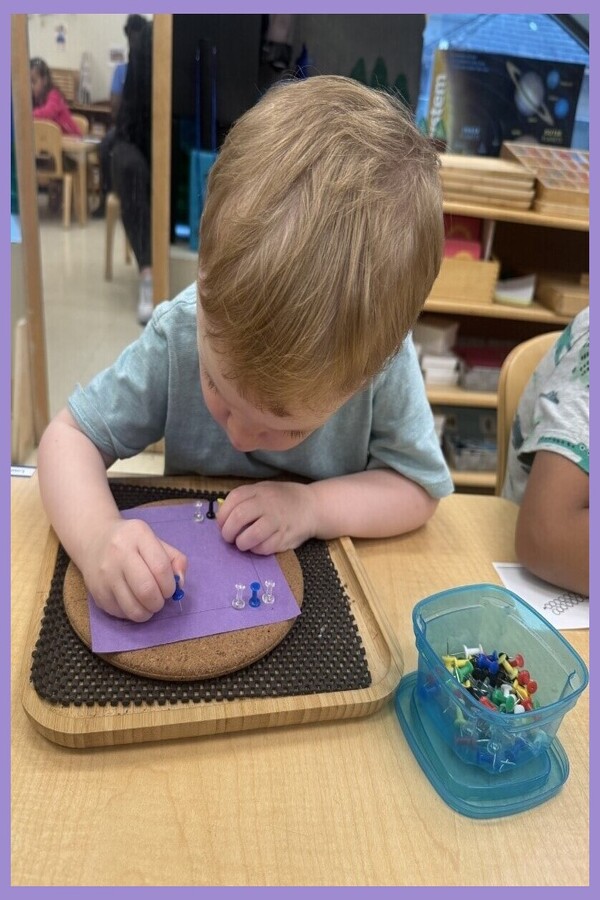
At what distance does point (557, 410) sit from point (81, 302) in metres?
1.50

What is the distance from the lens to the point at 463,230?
1.78 meters

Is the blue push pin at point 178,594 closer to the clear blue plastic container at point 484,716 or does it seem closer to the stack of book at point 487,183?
the clear blue plastic container at point 484,716

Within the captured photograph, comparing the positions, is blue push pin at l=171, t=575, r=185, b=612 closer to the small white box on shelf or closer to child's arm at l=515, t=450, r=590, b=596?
child's arm at l=515, t=450, r=590, b=596

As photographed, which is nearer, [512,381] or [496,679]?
[496,679]

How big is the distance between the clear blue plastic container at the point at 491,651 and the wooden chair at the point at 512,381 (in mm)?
434

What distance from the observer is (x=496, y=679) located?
1.75 ft

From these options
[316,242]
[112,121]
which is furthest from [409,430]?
[112,121]

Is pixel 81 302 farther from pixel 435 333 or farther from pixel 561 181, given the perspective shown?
pixel 561 181

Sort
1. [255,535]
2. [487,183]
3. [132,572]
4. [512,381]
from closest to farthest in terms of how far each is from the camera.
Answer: [132,572] → [255,535] → [512,381] → [487,183]

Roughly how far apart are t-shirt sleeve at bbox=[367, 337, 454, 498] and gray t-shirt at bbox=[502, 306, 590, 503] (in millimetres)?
130

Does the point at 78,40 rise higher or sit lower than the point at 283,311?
higher

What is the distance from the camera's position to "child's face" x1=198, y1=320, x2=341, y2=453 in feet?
1.73

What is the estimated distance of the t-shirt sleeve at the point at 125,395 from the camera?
72 centimetres

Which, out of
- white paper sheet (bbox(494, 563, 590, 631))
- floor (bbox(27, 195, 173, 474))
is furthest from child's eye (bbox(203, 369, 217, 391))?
floor (bbox(27, 195, 173, 474))
